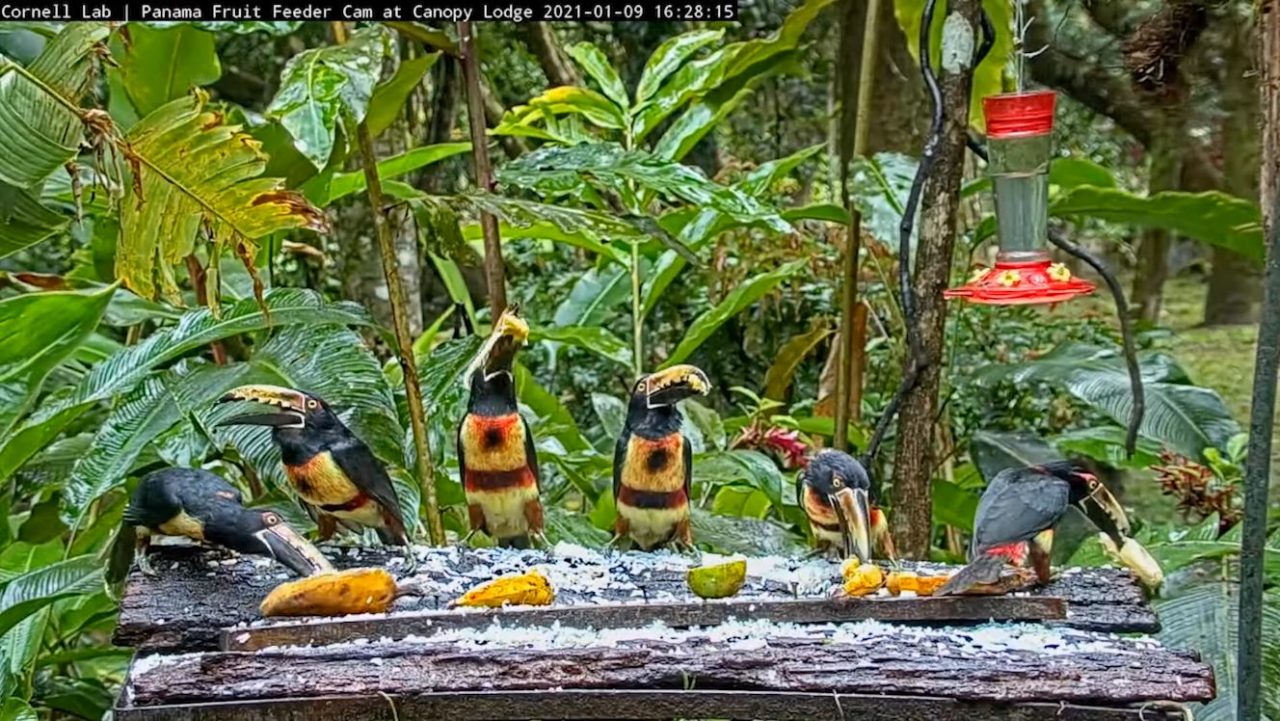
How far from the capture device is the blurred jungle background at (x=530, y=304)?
1.32 meters

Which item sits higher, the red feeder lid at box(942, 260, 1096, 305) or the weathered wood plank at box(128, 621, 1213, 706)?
the red feeder lid at box(942, 260, 1096, 305)

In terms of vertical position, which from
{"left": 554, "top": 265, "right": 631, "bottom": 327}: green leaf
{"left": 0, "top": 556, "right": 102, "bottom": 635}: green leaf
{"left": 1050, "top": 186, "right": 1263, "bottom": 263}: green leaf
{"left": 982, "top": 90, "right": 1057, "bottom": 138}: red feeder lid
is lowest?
{"left": 0, "top": 556, "right": 102, "bottom": 635}: green leaf

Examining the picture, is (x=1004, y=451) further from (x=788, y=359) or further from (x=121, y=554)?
(x=121, y=554)

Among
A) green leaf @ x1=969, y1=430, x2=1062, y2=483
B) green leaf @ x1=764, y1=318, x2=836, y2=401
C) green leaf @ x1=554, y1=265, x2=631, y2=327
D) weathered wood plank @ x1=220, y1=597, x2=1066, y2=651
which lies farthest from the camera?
green leaf @ x1=554, y1=265, x2=631, y2=327

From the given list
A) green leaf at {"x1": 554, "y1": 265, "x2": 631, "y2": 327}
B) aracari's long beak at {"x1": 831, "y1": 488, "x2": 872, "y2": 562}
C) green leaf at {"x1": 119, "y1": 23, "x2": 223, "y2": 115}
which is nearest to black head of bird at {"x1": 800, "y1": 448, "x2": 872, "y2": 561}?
aracari's long beak at {"x1": 831, "y1": 488, "x2": 872, "y2": 562}

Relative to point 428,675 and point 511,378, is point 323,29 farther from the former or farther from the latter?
point 428,675

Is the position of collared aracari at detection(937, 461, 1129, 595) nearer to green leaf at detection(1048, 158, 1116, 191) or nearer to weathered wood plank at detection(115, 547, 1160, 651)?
weathered wood plank at detection(115, 547, 1160, 651)

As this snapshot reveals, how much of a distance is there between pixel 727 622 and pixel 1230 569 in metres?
0.82

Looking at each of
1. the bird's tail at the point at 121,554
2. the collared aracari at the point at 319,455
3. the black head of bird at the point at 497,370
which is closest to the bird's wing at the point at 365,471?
the collared aracari at the point at 319,455

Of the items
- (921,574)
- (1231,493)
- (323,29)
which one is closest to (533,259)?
(323,29)

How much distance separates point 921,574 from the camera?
110cm

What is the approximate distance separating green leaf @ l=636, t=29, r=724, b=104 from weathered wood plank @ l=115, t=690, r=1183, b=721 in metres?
1.43

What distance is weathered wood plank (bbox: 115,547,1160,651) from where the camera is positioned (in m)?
0.97

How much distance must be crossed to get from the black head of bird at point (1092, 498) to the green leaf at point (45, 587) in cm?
109
